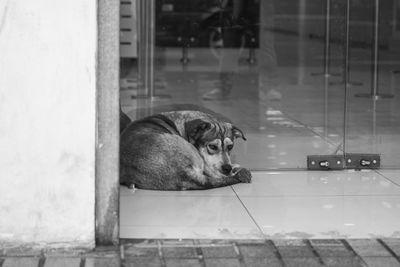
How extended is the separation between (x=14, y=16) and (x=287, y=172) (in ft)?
11.2

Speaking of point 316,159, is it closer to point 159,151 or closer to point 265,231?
point 159,151

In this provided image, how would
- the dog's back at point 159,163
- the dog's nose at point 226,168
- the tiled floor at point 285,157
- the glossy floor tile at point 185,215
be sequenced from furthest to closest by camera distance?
the dog's nose at point 226,168 → the dog's back at point 159,163 → the tiled floor at point 285,157 → the glossy floor tile at point 185,215

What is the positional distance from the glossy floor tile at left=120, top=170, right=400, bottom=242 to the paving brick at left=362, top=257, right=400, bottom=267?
0.51 meters

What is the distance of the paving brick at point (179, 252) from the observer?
17.3ft

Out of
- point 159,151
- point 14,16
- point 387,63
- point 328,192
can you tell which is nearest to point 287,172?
point 328,192

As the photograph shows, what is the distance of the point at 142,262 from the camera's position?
5.16 metres

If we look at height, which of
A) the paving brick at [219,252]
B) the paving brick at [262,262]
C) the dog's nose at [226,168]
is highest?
the dog's nose at [226,168]

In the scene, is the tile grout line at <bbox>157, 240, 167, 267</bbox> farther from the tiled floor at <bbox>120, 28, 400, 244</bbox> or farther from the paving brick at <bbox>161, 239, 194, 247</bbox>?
the tiled floor at <bbox>120, 28, 400, 244</bbox>

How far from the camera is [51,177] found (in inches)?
209

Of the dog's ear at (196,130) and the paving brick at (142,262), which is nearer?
the paving brick at (142,262)

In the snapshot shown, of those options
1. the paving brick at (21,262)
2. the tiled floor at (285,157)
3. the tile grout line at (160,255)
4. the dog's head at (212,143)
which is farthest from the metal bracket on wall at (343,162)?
the paving brick at (21,262)

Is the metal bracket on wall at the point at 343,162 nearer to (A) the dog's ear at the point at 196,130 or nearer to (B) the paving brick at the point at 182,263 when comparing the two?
(A) the dog's ear at the point at 196,130

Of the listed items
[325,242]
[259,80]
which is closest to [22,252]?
[325,242]

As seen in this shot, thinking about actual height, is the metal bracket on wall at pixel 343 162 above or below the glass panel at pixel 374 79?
below
